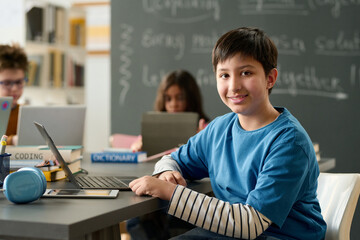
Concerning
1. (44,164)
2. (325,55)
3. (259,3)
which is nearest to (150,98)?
(259,3)

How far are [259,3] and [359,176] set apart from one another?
201cm

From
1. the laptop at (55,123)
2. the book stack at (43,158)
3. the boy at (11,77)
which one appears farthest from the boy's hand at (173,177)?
the boy at (11,77)

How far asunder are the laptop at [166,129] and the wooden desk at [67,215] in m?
0.84

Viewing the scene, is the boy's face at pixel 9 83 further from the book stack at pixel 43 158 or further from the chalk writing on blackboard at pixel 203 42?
the chalk writing on blackboard at pixel 203 42

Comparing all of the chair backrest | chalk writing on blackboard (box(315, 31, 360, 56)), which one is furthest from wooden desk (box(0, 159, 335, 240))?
chalk writing on blackboard (box(315, 31, 360, 56))

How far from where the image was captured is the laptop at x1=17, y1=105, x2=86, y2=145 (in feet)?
6.81

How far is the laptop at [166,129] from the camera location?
2234 millimetres

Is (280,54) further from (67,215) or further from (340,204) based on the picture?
(67,215)

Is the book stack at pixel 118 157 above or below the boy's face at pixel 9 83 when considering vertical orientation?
below

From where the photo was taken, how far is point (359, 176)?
1.62 m

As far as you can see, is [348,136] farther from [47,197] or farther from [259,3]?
[47,197]

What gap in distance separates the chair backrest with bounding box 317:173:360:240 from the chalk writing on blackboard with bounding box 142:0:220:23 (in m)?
2.07

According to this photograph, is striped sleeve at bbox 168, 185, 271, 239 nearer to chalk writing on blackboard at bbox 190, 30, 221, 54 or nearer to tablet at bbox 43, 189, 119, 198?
tablet at bbox 43, 189, 119, 198

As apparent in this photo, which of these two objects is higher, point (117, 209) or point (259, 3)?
point (259, 3)
